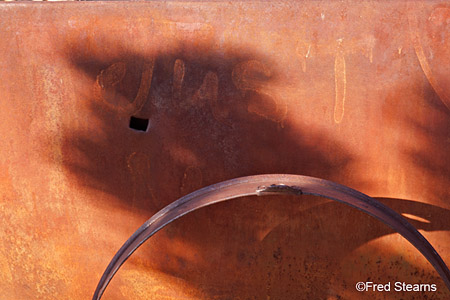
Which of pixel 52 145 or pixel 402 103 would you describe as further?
pixel 52 145

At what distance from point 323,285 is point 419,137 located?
0.57m

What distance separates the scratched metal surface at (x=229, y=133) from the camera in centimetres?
108

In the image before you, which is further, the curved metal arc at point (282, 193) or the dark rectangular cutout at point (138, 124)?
the dark rectangular cutout at point (138, 124)

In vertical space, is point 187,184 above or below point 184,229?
above

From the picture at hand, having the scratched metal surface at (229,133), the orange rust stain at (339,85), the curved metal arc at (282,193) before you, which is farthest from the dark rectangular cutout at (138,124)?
the orange rust stain at (339,85)

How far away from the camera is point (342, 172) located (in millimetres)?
1113

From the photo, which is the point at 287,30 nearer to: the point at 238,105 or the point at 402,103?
the point at 238,105

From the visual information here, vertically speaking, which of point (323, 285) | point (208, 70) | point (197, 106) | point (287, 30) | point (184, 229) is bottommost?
point (323, 285)

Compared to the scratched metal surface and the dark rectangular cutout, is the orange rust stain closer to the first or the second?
the scratched metal surface

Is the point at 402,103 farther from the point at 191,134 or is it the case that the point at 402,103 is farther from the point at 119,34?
the point at 119,34

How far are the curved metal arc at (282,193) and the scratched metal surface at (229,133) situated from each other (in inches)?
6.8

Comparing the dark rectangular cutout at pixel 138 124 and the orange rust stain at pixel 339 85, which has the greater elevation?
the orange rust stain at pixel 339 85

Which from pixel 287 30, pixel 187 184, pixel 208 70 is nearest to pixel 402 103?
pixel 287 30

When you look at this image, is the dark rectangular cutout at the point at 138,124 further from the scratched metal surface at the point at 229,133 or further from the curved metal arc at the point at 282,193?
the curved metal arc at the point at 282,193
